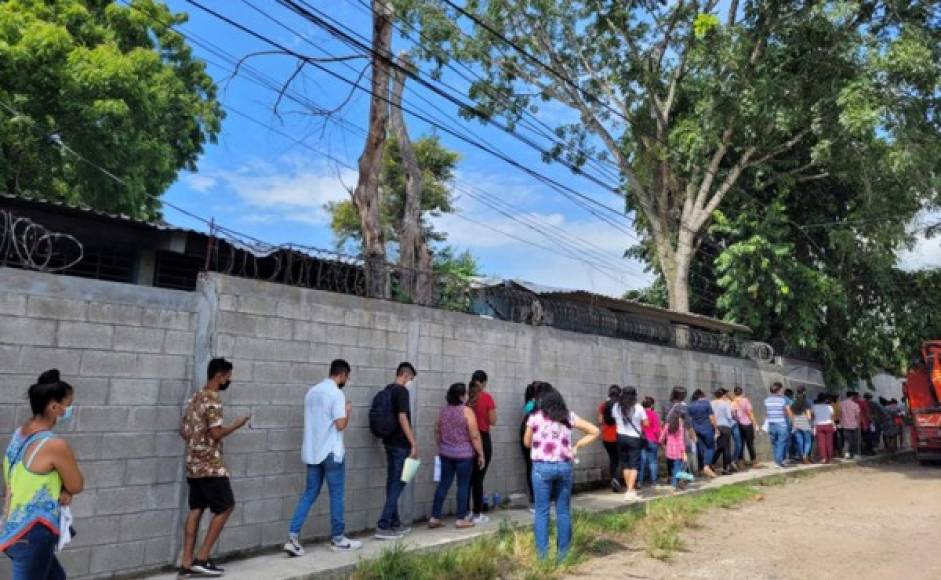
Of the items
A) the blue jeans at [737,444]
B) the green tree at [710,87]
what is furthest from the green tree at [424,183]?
the blue jeans at [737,444]

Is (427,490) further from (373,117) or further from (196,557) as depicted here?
(373,117)

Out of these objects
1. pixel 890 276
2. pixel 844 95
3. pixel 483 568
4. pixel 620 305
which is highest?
pixel 844 95

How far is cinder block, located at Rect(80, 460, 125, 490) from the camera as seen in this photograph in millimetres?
4750

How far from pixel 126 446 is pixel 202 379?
2.42ft

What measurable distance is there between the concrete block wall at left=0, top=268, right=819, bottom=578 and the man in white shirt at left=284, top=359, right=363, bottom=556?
34 cm

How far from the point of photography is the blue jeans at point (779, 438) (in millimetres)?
13797

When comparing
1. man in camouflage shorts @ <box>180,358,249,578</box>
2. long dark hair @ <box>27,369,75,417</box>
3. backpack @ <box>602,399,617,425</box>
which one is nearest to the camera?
long dark hair @ <box>27,369,75,417</box>

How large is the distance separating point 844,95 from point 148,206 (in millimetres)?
15802

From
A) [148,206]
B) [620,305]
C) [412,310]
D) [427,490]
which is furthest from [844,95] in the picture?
[148,206]

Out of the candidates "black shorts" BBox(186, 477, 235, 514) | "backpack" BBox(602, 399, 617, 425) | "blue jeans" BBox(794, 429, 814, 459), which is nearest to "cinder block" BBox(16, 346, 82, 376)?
"black shorts" BBox(186, 477, 235, 514)

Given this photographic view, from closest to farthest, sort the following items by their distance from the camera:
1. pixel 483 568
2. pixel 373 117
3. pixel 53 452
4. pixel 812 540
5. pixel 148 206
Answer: pixel 53 452, pixel 483 568, pixel 812 540, pixel 373 117, pixel 148 206

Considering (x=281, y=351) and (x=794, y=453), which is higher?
(x=281, y=351)

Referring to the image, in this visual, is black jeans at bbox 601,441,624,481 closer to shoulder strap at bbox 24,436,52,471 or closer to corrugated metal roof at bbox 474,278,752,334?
corrugated metal roof at bbox 474,278,752,334

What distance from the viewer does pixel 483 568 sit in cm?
568
